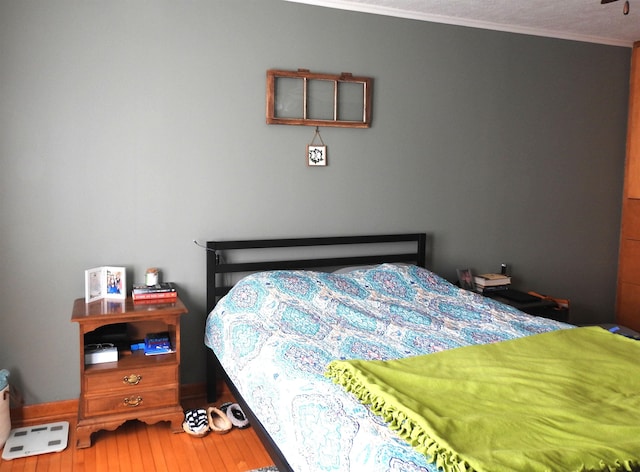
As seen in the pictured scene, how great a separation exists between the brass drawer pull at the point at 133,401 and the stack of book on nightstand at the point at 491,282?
2.25m

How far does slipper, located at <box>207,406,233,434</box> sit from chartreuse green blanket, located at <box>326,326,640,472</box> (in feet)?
3.70

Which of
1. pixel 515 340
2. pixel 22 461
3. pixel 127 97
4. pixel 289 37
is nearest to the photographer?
pixel 515 340

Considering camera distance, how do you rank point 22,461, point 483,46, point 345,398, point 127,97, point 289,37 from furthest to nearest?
point 483,46 < point 289,37 < point 127,97 < point 22,461 < point 345,398

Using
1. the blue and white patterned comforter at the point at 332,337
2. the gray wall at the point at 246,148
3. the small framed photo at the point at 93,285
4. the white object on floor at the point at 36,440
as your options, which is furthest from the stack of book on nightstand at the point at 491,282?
the white object on floor at the point at 36,440

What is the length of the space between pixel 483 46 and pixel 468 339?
2.21 metres

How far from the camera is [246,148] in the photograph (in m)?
3.41

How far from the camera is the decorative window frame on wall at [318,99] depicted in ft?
11.3

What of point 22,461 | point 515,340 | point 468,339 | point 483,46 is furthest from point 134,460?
point 483,46

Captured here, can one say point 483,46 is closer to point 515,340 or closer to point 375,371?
point 515,340

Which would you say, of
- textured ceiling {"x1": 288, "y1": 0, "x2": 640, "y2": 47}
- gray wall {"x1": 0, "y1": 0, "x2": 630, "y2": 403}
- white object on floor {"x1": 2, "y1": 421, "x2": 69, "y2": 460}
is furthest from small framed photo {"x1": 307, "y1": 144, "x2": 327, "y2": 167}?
white object on floor {"x1": 2, "y1": 421, "x2": 69, "y2": 460}

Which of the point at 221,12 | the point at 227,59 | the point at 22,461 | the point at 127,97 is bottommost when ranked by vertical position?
the point at 22,461

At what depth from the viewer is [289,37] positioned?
344 centimetres

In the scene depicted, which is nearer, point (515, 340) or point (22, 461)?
point (515, 340)

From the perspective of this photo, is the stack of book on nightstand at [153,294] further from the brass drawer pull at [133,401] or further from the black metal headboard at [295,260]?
the brass drawer pull at [133,401]
